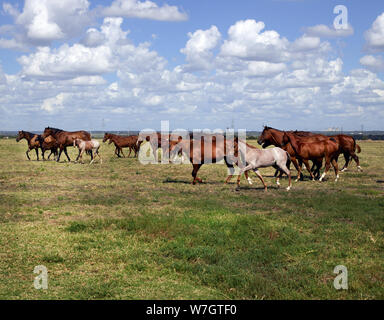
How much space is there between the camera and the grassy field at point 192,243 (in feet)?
21.5

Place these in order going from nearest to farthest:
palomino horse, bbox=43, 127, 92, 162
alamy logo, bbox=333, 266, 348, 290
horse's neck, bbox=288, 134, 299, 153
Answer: alamy logo, bbox=333, 266, 348, 290 < horse's neck, bbox=288, 134, 299, 153 < palomino horse, bbox=43, 127, 92, 162

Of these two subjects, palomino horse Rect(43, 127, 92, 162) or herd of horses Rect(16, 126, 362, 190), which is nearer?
herd of horses Rect(16, 126, 362, 190)


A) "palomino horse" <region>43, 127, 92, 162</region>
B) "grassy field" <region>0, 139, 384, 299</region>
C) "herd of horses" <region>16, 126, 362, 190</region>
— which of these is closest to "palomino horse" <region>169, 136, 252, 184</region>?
"herd of horses" <region>16, 126, 362, 190</region>

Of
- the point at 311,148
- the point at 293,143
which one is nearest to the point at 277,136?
the point at 293,143

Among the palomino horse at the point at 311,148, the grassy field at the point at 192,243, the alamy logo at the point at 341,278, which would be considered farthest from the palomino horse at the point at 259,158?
the alamy logo at the point at 341,278

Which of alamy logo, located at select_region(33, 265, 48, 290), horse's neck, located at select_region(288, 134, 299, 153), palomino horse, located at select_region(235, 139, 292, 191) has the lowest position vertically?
alamy logo, located at select_region(33, 265, 48, 290)

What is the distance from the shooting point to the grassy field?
21.5ft

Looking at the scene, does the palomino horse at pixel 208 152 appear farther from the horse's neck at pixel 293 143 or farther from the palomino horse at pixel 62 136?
the palomino horse at pixel 62 136

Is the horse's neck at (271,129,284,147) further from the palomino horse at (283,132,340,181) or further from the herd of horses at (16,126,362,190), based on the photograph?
the palomino horse at (283,132,340,181)

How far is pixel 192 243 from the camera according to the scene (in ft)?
29.3

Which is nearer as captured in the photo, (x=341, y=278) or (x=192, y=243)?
(x=341, y=278)

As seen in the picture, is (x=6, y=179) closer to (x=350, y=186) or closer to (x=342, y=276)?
(x=350, y=186)

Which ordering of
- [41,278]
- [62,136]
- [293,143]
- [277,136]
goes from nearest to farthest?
[41,278] → [293,143] → [277,136] → [62,136]

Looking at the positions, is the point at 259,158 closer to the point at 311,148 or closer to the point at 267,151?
the point at 267,151
